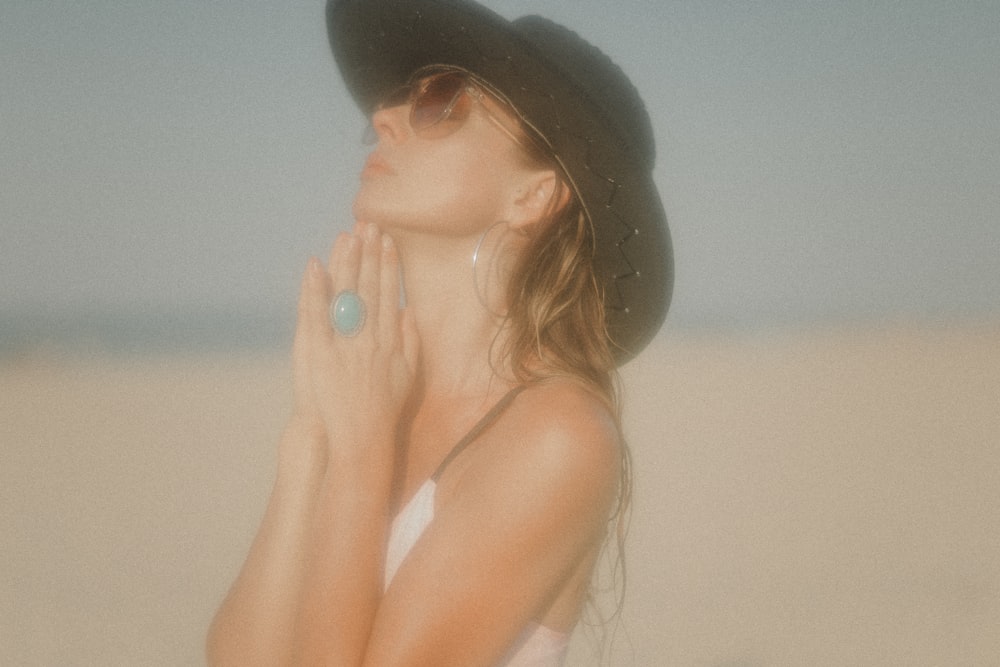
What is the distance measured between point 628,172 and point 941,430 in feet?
35.3

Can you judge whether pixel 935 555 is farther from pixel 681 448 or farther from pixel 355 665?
pixel 355 665

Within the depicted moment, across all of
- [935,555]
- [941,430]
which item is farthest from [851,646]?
[941,430]

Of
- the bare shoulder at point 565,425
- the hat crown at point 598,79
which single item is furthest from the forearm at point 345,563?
the hat crown at point 598,79

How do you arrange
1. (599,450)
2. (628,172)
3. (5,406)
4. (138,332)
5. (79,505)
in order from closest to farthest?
1. (599,450)
2. (628,172)
3. (79,505)
4. (5,406)
5. (138,332)

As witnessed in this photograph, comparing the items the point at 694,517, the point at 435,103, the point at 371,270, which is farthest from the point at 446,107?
the point at 694,517

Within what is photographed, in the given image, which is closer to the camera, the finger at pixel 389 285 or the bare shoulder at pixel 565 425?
the bare shoulder at pixel 565 425

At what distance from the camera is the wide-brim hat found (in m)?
2.61

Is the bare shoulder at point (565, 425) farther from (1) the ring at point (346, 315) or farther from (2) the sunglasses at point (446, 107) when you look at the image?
(2) the sunglasses at point (446, 107)

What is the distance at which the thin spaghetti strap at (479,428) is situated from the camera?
256cm

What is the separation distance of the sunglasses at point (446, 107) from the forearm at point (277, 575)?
767 millimetres

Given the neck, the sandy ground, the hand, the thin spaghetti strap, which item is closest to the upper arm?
the thin spaghetti strap

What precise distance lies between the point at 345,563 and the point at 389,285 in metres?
0.71

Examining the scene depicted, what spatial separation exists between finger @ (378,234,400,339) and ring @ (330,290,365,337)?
7 centimetres

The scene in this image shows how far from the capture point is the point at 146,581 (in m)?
7.95
